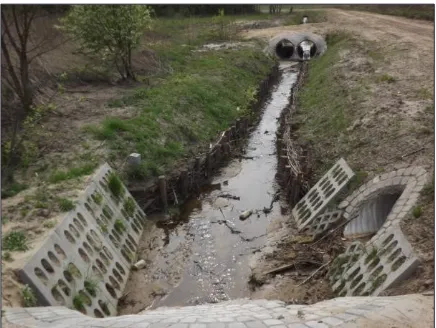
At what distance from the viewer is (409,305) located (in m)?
7.67

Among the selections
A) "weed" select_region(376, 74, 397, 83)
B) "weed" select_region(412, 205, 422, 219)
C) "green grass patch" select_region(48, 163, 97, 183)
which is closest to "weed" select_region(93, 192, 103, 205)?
"green grass patch" select_region(48, 163, 97, 183)

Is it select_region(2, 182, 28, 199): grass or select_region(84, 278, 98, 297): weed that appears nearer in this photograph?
select_region(84, 278, 98, 297): weed

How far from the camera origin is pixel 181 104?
73.8ft

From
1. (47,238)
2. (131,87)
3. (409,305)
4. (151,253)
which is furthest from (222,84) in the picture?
(409,305)

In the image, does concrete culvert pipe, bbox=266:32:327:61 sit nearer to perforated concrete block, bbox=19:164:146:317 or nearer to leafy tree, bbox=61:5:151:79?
leafy tree, bbox=61:5:151:79

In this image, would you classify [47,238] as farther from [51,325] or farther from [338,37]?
[338,37]

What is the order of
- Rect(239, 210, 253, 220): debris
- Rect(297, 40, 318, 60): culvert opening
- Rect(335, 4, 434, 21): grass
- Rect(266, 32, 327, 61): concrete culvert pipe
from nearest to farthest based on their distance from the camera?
1. Rect(239, 210, 253, 220): debris
2. Rect(266, 32, 327, 61): concrete culvert pipe
3. Rect(297, 40, 318, 60): culvert opening
4. Rect(335, 4, 434, 21): grass

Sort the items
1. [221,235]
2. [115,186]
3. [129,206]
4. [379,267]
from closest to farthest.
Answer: [379,267] < [115,186] < [129,206] < [221,235]

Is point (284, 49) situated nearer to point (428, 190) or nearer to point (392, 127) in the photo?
point (392, 127)

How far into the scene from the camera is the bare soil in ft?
34.2

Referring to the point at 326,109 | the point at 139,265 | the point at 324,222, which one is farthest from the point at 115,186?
the point at 326,109

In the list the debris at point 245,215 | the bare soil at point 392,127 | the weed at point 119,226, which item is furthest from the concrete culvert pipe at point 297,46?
the weed at point 119,226

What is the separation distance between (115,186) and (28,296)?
5.66m

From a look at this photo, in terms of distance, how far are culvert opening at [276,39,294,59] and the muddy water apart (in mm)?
26438
